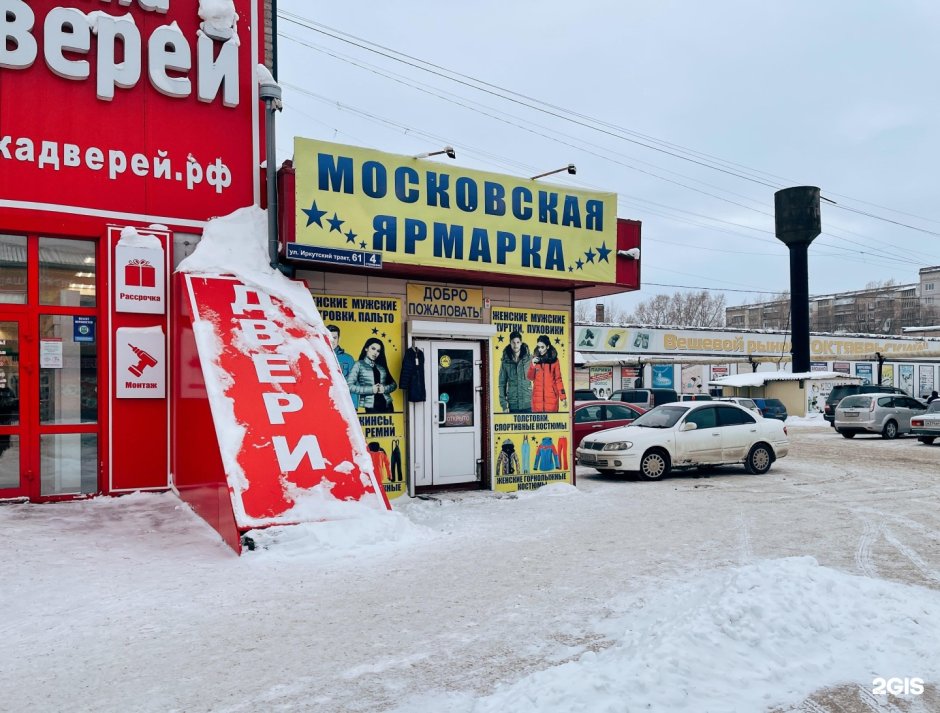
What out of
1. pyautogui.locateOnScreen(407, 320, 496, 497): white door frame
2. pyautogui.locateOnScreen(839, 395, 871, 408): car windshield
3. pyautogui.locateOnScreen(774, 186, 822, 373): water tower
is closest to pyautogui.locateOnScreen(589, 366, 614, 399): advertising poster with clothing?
pyautogui.locateOnScreen(774, 186, 822, 373): water tower

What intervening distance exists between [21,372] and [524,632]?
7547 millimetres

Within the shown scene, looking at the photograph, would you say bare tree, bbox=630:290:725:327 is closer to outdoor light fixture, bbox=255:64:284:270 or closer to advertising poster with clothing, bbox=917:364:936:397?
advertising poster with clothing, bbox=917:364:936:397

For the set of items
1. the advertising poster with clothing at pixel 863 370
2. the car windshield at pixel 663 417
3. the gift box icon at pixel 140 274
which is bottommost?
the car windshield at pixel 663 417

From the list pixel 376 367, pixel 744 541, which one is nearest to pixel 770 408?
pixel 376 367

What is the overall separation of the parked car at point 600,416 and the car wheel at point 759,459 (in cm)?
335

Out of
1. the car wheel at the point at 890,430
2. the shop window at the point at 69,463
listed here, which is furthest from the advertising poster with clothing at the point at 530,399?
the car wheel at the point at 890,430

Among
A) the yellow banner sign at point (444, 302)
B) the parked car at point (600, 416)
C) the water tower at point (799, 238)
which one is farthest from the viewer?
the water tower at point (799, 238)

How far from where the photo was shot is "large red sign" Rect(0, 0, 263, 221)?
32.3 feet

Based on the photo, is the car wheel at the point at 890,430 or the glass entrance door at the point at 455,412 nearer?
the glass entrance door at the point at 455,412

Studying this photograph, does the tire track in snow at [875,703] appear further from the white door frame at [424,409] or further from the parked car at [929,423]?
the parked car at [929,423]

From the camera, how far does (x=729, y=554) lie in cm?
796

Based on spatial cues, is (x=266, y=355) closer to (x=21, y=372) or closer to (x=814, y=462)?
(x=21, y=372)

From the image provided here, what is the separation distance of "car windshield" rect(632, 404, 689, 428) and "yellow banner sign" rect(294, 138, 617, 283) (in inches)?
155

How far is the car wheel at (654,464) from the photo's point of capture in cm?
1477
